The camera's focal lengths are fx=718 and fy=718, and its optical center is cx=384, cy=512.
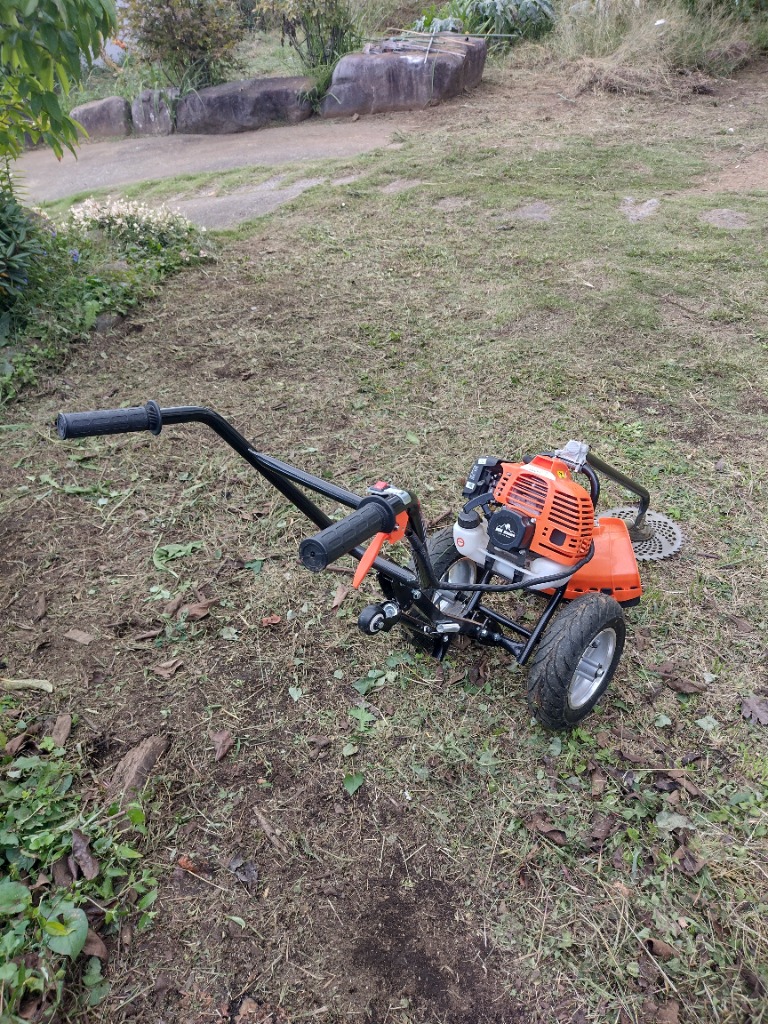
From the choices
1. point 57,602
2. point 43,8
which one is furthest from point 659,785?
point 43,8

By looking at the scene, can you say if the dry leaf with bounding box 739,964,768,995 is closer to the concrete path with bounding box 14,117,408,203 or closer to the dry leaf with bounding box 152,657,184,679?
the dry leaf with bounding box 152,657,184,679

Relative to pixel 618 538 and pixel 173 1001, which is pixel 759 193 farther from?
pixel 173 1001

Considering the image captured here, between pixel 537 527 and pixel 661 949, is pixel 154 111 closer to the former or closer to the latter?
Answer: pixel 537 527

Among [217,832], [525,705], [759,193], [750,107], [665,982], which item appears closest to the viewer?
[665,982]

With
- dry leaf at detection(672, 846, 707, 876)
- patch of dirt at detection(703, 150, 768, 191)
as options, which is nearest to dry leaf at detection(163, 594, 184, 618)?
dry leaf at detection(672, 846, 707, 876)

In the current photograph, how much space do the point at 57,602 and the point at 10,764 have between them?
85cm

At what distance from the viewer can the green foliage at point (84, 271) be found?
464cm

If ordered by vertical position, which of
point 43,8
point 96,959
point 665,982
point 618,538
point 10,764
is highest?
point 43,8

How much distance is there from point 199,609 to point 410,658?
900mm

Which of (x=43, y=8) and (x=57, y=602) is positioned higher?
(x=43, y=8)

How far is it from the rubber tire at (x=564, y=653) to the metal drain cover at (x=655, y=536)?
0.84m

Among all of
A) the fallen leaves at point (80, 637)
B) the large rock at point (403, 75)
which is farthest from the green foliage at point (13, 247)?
the large rock at point (403, 75)

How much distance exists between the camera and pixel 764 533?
3146 millimetres

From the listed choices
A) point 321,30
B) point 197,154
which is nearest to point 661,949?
point 197,154
